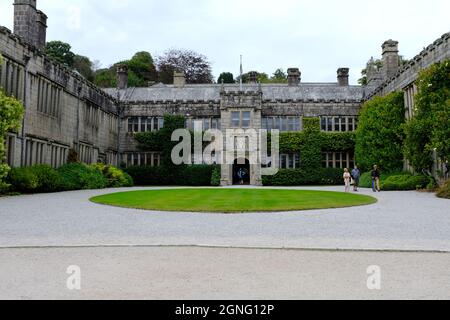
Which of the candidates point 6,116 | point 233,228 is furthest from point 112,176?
point 233,228

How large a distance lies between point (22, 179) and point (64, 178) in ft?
14.7

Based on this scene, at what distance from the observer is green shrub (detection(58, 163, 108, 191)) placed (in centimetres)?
2473

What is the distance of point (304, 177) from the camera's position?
122 feet

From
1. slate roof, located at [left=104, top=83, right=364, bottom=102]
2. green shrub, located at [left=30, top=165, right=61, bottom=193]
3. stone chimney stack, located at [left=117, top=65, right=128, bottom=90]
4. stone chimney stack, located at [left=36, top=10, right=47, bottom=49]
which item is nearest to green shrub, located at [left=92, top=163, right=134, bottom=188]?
green shrub, located at [left=30, top=165, right=61, bottom=193]

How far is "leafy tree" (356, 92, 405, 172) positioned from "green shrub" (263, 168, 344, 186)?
6.56 meters

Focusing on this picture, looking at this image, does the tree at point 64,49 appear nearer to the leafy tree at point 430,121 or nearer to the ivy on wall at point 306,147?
the ivy on wall at point 306,147

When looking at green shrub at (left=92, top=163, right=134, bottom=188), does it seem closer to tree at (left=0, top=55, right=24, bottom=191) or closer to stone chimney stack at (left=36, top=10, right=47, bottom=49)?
stone chimney stack at (left=36, top=10, right=47, bottom=49)

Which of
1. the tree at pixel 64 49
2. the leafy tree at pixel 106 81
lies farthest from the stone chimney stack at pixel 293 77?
the tree at pixel 64 49

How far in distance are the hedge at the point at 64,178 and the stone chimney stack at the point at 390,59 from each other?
82.8 feet

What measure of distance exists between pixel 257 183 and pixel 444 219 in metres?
26.1

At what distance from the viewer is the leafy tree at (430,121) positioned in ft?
70.4

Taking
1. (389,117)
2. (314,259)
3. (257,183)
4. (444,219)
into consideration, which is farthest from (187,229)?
(257,183)

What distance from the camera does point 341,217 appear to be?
11461mm
